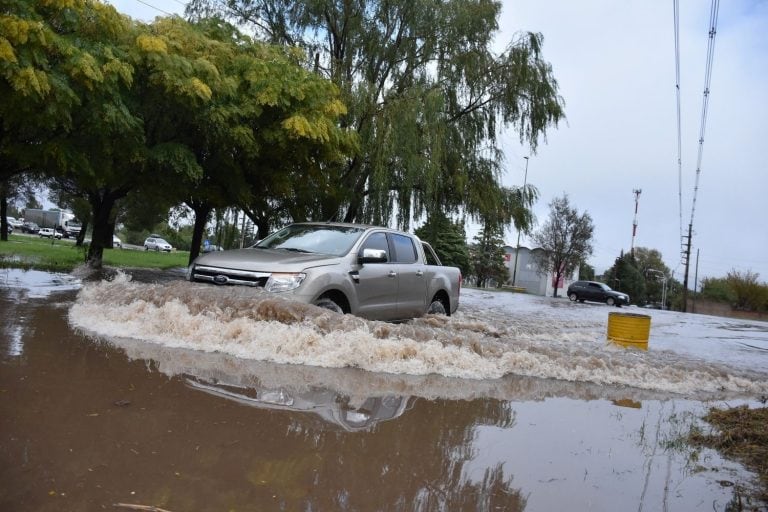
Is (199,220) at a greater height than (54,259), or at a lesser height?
greater

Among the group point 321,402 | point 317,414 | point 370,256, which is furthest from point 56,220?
point 317,414

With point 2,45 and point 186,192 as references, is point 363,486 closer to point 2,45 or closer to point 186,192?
point 2,45

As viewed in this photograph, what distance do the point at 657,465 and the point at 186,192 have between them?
532 inches

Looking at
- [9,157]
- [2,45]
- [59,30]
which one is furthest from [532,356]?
[9,157]

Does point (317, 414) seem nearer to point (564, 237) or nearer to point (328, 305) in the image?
point (328, 305)

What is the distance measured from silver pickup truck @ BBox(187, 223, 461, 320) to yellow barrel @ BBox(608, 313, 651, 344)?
3.10 m

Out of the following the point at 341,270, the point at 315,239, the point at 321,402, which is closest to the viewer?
the point at 321,402

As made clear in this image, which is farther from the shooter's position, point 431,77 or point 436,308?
point 431,77

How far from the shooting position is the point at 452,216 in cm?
1923

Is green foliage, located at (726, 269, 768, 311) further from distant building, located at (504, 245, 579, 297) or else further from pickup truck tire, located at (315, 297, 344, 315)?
pickup truck tire, located at (315, 297, 344, 315)

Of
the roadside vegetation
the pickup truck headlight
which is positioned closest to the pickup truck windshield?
the pickup truck headlight

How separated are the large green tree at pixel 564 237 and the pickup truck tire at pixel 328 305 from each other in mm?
54490

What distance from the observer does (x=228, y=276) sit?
25.1 feet

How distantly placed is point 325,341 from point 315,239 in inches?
95.3
